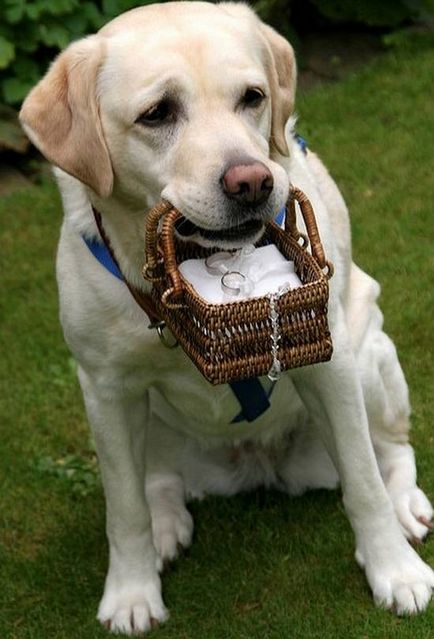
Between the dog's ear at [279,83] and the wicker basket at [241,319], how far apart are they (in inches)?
17.1

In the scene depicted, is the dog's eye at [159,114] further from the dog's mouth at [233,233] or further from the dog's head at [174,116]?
the dog's mouth at [233,233]

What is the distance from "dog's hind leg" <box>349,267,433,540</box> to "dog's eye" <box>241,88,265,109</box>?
42.6 inches

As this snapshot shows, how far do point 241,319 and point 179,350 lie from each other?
0.68 meters

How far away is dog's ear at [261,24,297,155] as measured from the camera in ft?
12.5

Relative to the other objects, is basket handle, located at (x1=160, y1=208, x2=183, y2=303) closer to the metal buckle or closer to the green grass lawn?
the metal buckle

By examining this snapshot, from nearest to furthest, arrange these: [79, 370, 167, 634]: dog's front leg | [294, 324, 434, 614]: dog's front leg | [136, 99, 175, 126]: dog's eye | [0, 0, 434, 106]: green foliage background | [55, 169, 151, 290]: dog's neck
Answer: [136, 99, 175, 126]: dog's eye < [55, 169, 151, 290]: dog's neck < [294, 324, 434, 614]: dog's front leg < [79, 370, 167, 634]: dog's front leg < [0, 0, 434, 106]: green foliage background

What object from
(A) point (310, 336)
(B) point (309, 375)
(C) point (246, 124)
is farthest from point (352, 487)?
(C) point (246, 124)

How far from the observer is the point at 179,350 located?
392 centimetres

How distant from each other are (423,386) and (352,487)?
4.15 ft

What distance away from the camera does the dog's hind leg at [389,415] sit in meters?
4.45

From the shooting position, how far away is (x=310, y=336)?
336 centimetres

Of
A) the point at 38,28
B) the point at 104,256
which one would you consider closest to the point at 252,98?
the point at 104,256

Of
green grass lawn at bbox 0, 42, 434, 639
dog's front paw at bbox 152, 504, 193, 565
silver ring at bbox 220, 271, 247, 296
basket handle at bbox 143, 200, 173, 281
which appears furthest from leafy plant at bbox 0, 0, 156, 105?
silver ring at bbox 220, 271, 247, 296

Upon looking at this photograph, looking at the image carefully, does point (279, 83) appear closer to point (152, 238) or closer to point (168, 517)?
point (152, 238)
